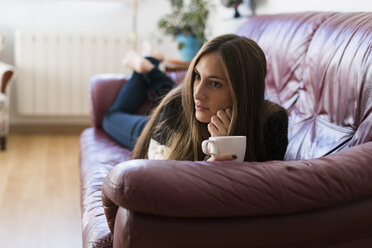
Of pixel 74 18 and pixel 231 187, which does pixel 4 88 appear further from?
pixel 231 187

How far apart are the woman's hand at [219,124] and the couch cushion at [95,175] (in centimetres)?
35

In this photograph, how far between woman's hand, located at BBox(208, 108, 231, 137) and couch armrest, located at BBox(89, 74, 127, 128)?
1282 mm

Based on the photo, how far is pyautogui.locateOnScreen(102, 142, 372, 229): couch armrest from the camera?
89cm

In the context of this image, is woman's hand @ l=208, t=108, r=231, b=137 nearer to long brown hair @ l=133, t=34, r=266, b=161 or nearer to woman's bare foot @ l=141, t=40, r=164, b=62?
long brown hair @ l=133, t=34, r=266, b=161

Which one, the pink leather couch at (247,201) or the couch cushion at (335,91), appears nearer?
the pink leather couch at (247,201)

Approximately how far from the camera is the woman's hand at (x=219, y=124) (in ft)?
4.12

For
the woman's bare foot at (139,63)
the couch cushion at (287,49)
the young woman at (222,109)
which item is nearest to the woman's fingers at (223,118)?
the young woman at (222,109)

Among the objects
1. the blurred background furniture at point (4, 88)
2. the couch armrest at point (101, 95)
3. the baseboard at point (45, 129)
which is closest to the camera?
the couch armrest at point (101, 95)

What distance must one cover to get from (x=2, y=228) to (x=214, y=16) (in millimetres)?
2146

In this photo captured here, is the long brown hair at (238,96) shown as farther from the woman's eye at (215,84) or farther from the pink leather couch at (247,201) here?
the pink leather couch at (247,201)

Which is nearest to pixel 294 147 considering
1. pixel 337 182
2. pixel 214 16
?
pixel 337 182

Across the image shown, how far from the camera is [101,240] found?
120cm

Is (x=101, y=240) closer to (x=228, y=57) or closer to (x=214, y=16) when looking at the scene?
(x=228, y=57)

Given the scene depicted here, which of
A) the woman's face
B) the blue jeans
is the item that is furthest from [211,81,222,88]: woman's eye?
the blue jeans
